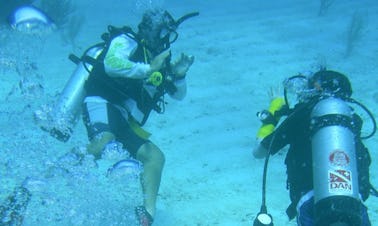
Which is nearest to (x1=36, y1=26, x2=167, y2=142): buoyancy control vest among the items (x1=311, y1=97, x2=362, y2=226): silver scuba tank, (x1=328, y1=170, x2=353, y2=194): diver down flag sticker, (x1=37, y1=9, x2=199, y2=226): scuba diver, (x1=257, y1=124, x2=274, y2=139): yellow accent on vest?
(x1=37, y1=9, x2=199, y2=226): scuba diver

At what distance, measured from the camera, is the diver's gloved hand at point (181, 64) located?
4.90 m

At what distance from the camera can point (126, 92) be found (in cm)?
469

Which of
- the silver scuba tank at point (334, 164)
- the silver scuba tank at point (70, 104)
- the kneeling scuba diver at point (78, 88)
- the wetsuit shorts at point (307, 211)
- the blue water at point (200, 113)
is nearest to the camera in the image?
the silver scuba tank at point (334, 164)

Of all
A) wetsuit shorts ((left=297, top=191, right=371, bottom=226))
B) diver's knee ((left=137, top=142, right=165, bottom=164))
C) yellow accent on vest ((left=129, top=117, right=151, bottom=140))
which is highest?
yellow accent on vest ((left=129, top=117, right=151, bottom=140))

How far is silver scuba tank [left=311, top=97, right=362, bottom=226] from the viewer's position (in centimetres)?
241

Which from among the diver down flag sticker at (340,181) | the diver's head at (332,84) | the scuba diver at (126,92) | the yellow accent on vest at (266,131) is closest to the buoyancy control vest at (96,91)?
the scuba diver at (126,92)

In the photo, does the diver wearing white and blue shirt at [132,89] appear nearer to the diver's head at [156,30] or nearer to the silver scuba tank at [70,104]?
the diver's head at [156,30]

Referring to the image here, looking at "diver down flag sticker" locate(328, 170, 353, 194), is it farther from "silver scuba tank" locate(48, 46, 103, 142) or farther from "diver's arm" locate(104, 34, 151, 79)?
"silver scuba tank" locate(48, 46, 103, 142)

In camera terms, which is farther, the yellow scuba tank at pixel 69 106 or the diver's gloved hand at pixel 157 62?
the yellow scuba tank at pixel 69 106

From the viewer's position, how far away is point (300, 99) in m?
3.17

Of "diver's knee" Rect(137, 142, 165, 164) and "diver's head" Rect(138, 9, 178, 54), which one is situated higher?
"diver's head" Rect(138, 9, 178, 54)

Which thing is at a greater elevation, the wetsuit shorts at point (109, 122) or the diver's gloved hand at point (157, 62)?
the diver's gloved hand at point (157, 62)

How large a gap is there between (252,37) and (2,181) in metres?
8.17

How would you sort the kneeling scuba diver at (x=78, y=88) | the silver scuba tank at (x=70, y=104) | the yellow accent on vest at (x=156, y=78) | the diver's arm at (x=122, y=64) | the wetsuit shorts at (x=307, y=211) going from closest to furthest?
the wetsuit shorts at (x=307, y=211) < the diver's arm at (x=122, y=64) < the yellow accent on vest at (x=156, y=78) < the kneeling scuba diver at (x=78, y=88) < the silver scuba tank at (x=70, y=104)
